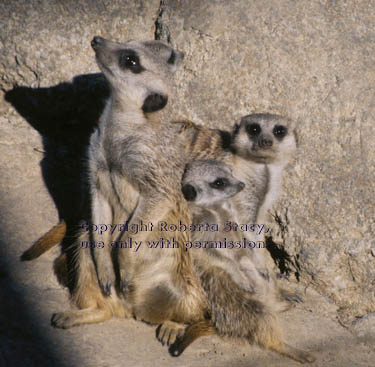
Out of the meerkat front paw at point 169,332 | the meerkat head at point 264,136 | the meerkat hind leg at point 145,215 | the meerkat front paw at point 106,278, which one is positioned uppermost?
the meerkat head at point 264,136

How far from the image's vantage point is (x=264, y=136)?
2.45 meters

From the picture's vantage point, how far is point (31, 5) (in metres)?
3.03

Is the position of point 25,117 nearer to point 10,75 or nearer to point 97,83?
point 10,75

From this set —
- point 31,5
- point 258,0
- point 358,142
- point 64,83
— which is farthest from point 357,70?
point 31,5

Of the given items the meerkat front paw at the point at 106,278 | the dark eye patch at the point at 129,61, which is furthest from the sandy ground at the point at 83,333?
the dark eye patch at the point at 129,61

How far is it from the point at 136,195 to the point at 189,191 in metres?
0.24

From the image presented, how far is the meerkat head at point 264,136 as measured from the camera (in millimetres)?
2484

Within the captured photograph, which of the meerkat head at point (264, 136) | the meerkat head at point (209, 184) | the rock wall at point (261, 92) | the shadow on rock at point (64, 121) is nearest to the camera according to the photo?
the meerkat head at point (209, 184)

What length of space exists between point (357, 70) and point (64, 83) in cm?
160

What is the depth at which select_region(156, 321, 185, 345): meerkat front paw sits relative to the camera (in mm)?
2299

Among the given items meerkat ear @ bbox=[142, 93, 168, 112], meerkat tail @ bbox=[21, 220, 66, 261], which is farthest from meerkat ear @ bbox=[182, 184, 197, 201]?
meerkat tail @ bbox=[21, 220, 66, 261]

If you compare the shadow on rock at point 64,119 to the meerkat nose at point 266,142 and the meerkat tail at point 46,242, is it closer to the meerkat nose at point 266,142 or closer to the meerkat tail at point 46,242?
the meerkat tail at point 46,242

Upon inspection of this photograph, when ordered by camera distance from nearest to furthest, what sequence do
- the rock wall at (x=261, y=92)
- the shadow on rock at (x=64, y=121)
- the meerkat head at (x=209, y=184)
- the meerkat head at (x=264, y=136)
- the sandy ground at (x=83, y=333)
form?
the sandy ground at (x=83, y=333) < the meerkat head at (x=209, y=184) < the meerkat head at (x=264, y=136) < the rock wall at (x=261, y=92) < the shadow on rock at (x=64, y=121)

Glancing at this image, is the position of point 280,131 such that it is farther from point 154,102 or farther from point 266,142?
point 154,102
